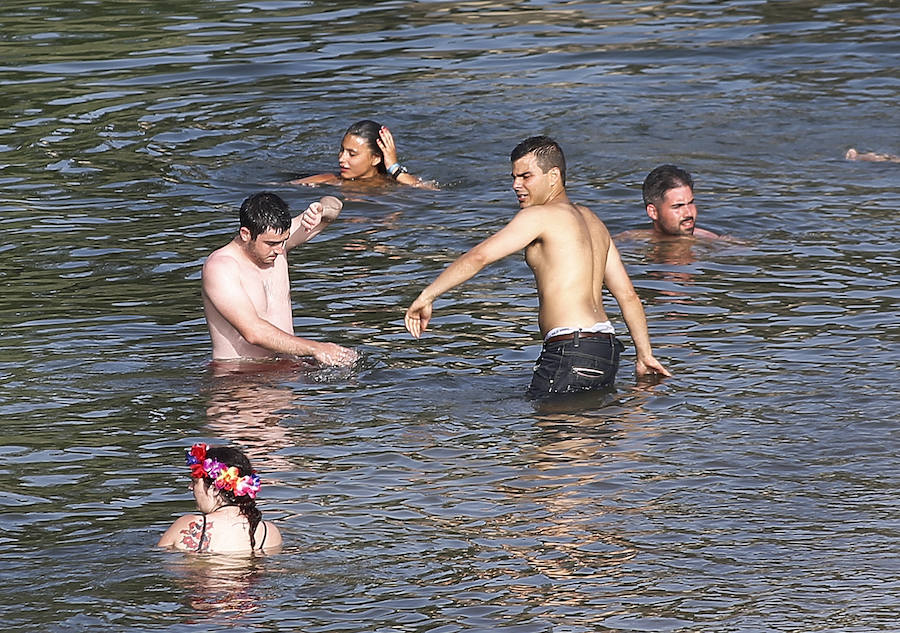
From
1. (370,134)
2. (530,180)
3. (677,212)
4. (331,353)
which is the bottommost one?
(331,353)

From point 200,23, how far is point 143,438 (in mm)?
15773

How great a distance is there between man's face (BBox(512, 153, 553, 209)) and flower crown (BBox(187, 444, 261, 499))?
3177mm

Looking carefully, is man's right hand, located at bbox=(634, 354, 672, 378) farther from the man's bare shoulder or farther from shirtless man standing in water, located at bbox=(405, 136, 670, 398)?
the man's bare shoulder

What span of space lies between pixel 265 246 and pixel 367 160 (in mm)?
5872

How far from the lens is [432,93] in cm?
2050

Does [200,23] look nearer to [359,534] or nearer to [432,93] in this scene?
[432,93]

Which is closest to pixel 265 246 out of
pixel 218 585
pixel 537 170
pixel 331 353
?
pixel 331 353

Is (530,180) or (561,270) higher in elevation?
(530,180)

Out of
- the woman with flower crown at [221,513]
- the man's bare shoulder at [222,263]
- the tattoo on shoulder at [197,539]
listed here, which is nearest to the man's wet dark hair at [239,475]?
the woman with flower crown at [221,513]

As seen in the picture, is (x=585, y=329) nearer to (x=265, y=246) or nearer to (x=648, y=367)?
(x=648, y=367)

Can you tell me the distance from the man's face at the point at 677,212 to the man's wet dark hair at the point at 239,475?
727 cm

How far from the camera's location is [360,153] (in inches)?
659

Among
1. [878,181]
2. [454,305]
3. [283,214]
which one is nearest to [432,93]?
[878,181]

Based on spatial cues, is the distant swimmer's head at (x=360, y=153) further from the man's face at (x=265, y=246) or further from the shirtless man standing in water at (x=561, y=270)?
the shirtless man standing in water at (x=561, y=270)
